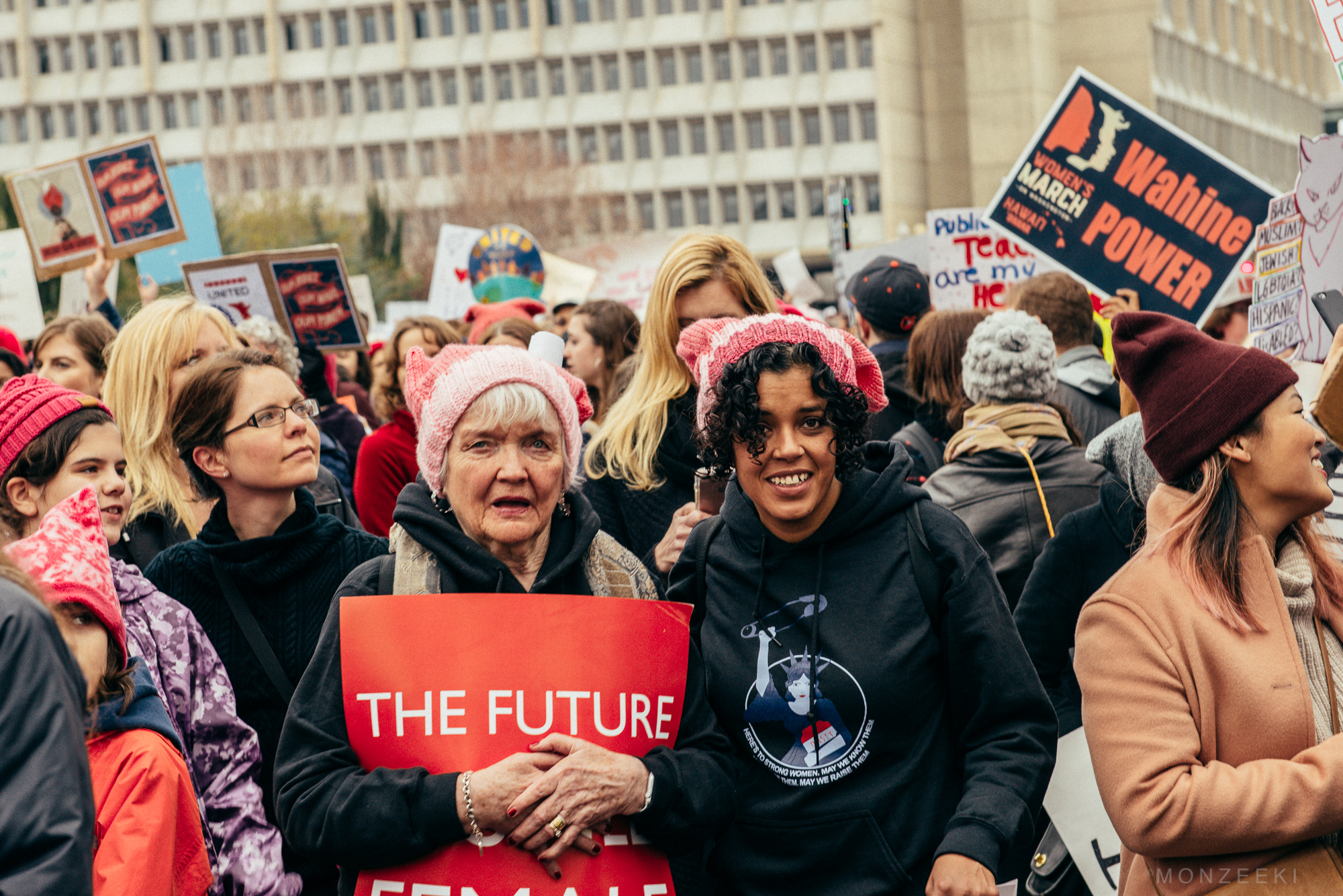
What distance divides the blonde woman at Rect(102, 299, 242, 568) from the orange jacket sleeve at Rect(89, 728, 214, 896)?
1475mm

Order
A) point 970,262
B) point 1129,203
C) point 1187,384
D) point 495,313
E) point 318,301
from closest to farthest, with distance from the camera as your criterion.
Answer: point 1187,384, point 1129,203, point 495,313, point 318,301, point 970,262

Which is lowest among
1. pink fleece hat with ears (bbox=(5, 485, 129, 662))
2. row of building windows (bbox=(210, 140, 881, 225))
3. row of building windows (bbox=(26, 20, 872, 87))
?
row of building windows (bbox=(210, 140, 881, 225))

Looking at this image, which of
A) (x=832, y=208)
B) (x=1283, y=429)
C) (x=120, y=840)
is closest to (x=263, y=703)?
(x=120, y=840)

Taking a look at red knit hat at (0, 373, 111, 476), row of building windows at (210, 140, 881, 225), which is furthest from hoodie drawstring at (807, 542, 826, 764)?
row of building windows at (210, 140, 881, 225)

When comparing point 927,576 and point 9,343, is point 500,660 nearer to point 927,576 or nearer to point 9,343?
point 927,576

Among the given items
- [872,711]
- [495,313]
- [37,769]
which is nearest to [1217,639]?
[872,711]

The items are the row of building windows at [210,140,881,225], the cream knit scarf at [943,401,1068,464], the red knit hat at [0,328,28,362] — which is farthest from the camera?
the row of building windows at [210,140,881,225]

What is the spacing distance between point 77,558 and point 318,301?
6.23 metres

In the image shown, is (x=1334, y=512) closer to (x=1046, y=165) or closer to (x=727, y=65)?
(x=1046, y=165)

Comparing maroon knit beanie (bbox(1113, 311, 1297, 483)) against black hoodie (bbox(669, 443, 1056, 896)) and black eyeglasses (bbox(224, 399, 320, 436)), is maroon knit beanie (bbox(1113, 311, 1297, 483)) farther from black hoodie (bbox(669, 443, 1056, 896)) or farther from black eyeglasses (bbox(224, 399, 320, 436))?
black eyeglasses (bbox(224, 399, 320, 436))

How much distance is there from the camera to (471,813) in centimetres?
256

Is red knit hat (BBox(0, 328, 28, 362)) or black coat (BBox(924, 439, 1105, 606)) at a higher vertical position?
red knit hat (BBox(0, 328, 28, 362))

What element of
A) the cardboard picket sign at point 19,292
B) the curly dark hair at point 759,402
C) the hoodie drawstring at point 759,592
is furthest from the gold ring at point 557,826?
the cardboard picket sign at point 19,292

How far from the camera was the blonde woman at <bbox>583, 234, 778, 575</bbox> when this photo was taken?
402cm
